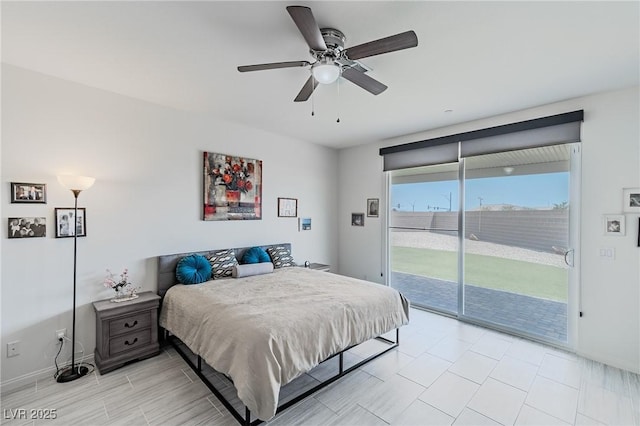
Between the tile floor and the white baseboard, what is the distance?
73 millimetres

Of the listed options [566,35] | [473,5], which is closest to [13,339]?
[473,5]

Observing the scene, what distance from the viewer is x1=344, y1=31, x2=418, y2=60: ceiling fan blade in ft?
5.27

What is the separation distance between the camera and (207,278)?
3344 mm

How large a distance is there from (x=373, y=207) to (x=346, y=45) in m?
3.26

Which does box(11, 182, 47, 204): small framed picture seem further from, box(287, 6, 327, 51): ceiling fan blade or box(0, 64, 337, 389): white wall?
box(287, 6, 327, 51): ceiling fan blade

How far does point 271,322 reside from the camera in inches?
82.3

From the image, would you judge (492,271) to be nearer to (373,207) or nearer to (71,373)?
(373,207)

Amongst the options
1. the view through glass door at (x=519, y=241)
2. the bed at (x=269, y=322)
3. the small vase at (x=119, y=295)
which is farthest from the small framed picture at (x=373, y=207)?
the small vase at (x=119, y=295)

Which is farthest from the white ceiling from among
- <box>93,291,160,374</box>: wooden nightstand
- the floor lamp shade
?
<box>93,291,160,374</box>: wooden nightstand

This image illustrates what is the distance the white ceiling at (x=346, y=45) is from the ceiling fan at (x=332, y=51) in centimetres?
13

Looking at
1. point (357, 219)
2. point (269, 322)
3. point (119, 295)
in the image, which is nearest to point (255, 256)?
point (119, 295)

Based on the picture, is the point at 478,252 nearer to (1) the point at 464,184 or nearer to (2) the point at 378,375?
(1) the point at 464,184

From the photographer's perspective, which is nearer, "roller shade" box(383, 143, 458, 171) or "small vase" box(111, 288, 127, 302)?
"small vase" box(111, 288, 127, 302)

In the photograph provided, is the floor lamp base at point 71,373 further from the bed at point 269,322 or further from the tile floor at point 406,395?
the bed at point 269,322
